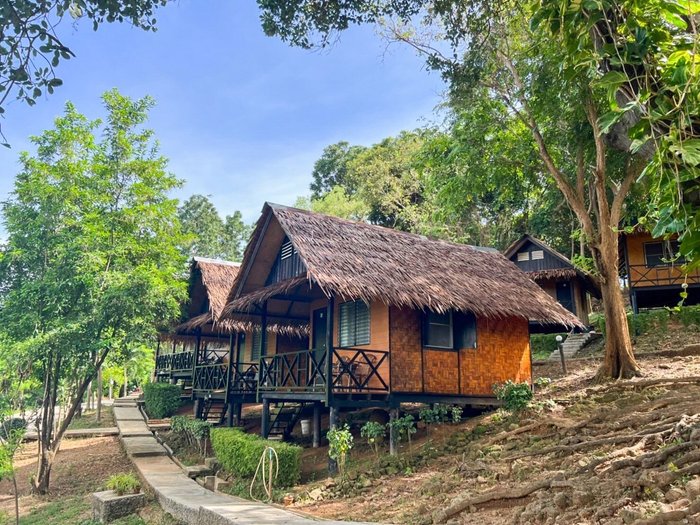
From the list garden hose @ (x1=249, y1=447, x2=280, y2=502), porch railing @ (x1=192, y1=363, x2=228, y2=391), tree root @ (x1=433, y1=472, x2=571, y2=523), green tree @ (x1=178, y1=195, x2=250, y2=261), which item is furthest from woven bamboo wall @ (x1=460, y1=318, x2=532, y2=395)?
green tree @ (x1=178, y1=195, x2=250, y2=261)

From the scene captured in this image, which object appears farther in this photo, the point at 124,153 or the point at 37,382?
the point at 124,153

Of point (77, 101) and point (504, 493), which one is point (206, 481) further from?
point (77, 101)

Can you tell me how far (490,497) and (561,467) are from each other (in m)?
1.35

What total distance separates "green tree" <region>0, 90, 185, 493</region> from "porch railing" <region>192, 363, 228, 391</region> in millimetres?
2726

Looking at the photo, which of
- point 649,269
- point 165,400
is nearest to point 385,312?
point 165,400

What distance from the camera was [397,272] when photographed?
37.7ft

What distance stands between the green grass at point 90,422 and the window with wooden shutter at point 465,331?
612 inches

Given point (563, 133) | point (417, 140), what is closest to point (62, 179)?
point (563, 133)

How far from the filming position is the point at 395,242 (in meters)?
13.7

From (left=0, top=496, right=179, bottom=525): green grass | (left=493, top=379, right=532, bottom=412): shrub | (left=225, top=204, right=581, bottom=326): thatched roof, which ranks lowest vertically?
(left=0, top=496, right=179, bottom=525): green grass

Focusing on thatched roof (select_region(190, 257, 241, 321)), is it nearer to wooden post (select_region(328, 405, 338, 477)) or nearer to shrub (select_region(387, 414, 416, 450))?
wooden post (select_region(328, 405, 338, 477))

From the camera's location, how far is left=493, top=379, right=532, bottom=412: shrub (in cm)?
1116

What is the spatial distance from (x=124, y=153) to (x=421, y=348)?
32.6 feet

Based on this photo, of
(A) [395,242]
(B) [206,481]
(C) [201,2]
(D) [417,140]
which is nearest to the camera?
(C) [201,2]
